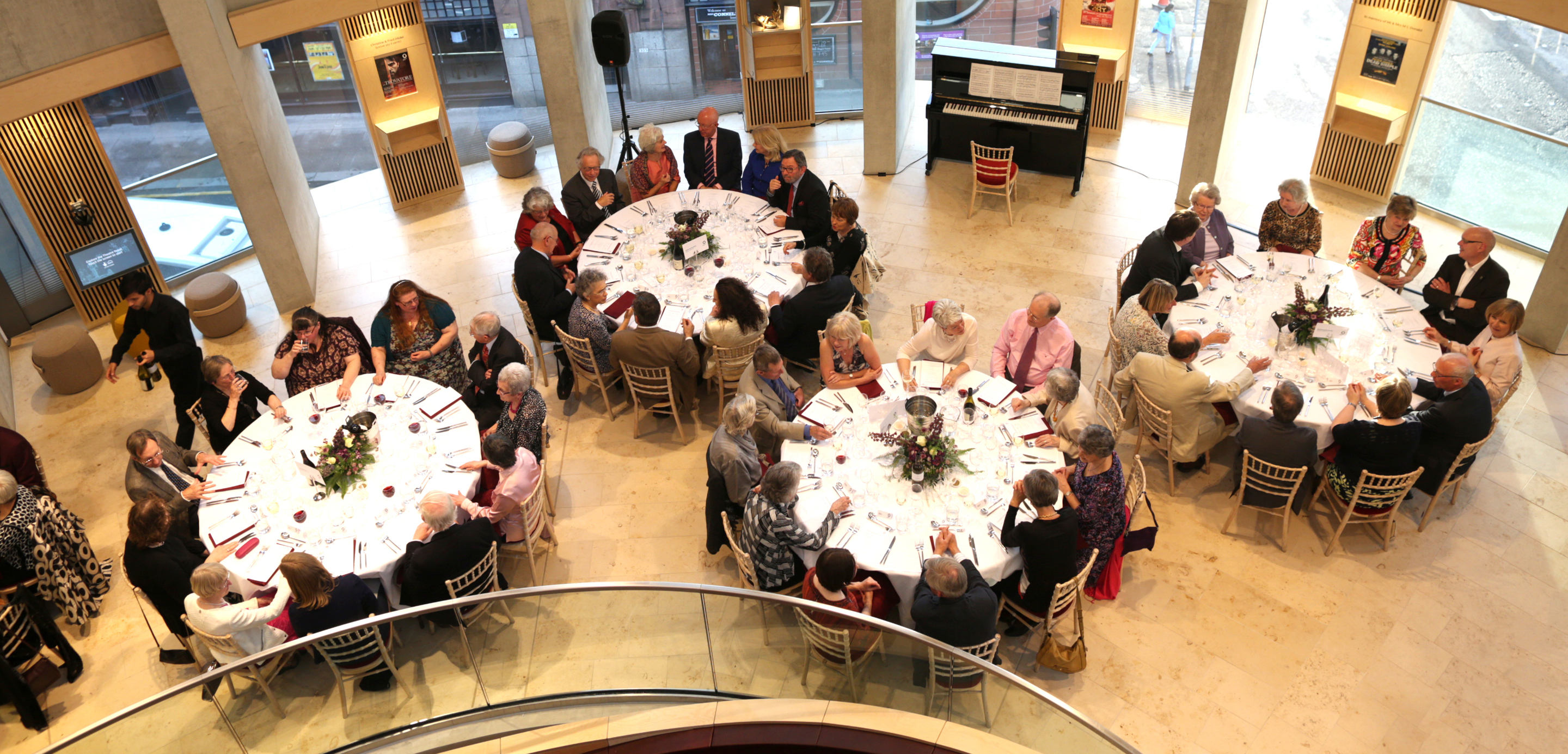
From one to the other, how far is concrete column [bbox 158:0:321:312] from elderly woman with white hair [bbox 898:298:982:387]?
5979mm

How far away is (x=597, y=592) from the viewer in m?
5.02

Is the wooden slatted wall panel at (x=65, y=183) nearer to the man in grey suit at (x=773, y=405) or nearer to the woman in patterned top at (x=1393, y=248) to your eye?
the man in grey suit at (x=773, y=405)

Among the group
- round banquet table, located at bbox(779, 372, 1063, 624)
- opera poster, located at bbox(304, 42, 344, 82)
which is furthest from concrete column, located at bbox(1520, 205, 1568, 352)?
opera poster, located at bbox(304, 42, 344, 82)

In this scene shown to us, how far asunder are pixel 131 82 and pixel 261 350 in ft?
8.83

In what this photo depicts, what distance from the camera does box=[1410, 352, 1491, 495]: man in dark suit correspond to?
20.2ft

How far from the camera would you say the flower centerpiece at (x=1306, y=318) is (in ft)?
22.5

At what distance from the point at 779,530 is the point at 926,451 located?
1018mm

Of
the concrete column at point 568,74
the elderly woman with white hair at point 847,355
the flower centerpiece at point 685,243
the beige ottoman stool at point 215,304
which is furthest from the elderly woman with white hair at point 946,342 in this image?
the beige ottoman stool at point 215,304

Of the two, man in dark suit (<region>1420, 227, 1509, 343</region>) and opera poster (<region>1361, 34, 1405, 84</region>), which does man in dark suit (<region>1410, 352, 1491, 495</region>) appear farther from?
opera poster (<region>1361, 34, 1405, 84</region>)

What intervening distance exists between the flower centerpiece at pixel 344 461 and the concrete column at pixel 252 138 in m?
3.84

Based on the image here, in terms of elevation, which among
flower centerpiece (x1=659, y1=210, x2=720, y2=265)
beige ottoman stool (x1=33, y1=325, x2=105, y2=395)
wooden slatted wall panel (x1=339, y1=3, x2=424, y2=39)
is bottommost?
beige ottoman stool (x1=33, y1=325, x2=105, y2=395)

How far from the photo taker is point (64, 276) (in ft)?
30.6

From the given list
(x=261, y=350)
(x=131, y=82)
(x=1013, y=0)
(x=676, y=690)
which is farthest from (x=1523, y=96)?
(x=131, y=82)

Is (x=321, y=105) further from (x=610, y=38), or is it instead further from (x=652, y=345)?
(x=652, y=345)
